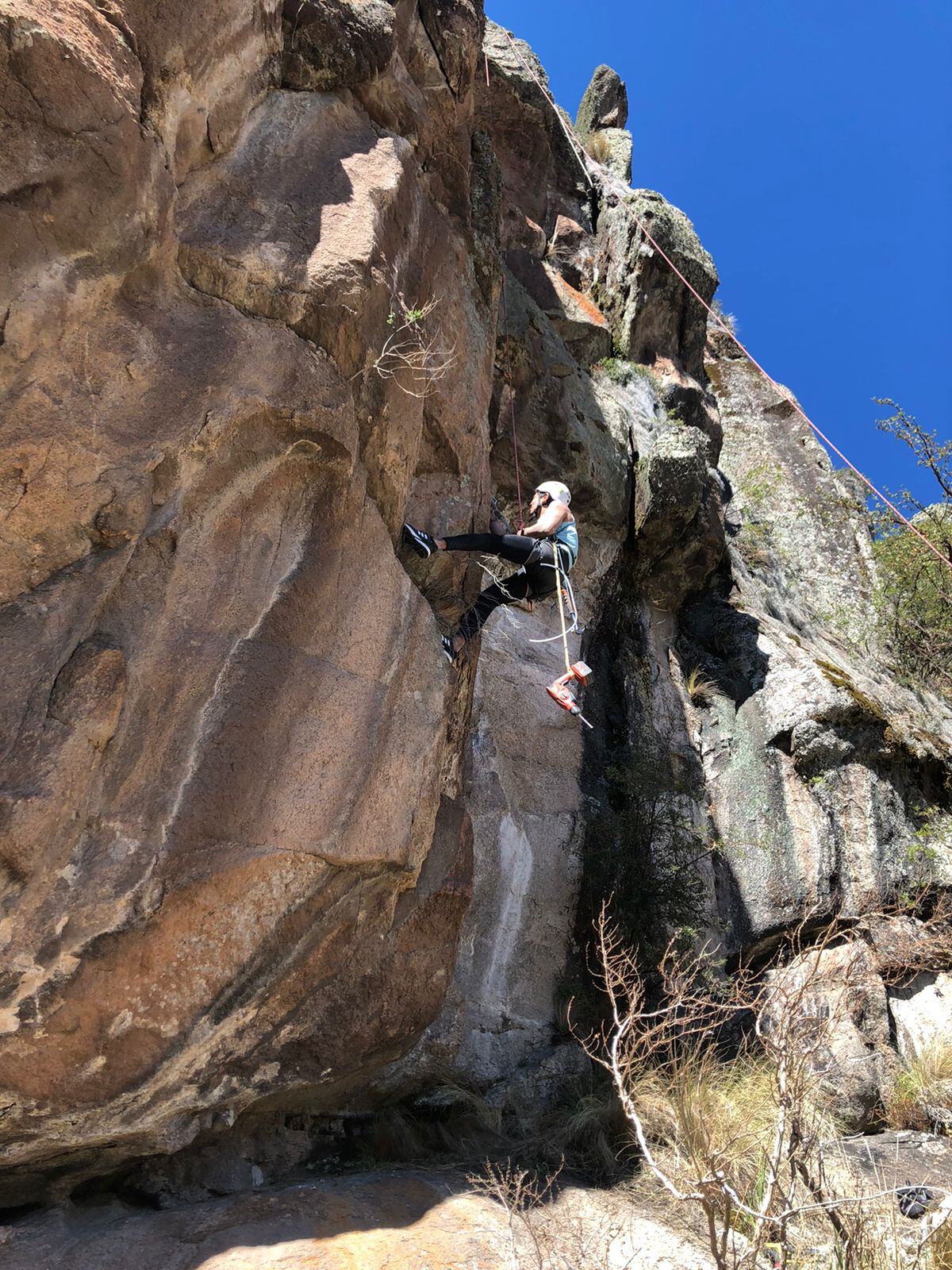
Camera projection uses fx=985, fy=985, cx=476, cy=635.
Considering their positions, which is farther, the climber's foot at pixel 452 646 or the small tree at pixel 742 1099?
the climber's foot at pixel 452 646

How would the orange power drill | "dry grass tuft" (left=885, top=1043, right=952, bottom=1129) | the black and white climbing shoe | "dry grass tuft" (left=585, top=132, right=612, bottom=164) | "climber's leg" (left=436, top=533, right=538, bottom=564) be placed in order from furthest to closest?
"dry grass tuft" (left=585, top=132, right=612, bottom=164) < "dry grass tuft" (left=885, top=1043, right=952, bottom=1129) < "climber's leg" (left=436, top=533, right=538, bottom=564) < the orange power drill < the black and white climbing shoe

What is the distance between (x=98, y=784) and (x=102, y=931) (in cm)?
61

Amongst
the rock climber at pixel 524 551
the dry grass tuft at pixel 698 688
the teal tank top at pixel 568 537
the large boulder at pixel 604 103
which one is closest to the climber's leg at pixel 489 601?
the rock climber at pixel 524 551

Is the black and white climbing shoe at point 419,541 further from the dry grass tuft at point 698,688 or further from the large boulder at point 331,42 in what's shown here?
the dry grass tuft at point 698,688

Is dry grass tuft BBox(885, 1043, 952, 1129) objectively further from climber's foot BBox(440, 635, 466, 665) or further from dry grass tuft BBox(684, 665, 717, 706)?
climber's foot BBox(440, 635, 466, 665)

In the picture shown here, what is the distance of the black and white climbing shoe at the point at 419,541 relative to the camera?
6.27m

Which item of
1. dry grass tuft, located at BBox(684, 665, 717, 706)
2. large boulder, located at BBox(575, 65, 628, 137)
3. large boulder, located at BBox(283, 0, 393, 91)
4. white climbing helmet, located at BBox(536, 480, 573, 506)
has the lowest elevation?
dry grass tuft, located at BBox(684, 665, 717, 706)

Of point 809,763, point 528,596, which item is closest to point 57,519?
point 528,596

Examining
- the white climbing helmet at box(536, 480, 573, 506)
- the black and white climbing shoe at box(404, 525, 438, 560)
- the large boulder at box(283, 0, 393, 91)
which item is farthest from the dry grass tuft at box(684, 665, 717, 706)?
the large boulder at box(283, 0, 393, 91)

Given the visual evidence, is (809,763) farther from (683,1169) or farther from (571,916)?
(683,1169)

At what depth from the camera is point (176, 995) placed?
4.40 meters

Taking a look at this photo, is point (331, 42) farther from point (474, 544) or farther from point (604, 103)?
point (604, 103)

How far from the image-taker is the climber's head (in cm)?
747

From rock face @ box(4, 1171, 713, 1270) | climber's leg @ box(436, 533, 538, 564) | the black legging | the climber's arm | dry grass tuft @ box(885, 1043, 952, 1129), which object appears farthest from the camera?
dry grass tuft @ box(885, 1043, 952, 1129)
